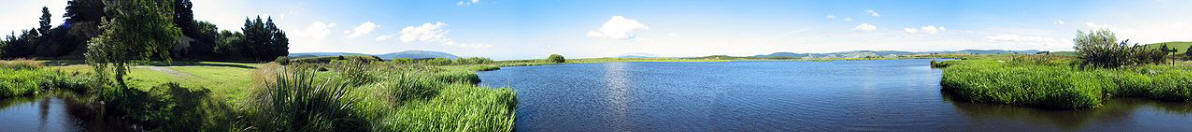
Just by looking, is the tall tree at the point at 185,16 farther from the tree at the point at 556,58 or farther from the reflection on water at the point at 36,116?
the tree at the point at 556,58

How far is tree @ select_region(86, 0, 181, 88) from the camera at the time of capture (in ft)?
73.9

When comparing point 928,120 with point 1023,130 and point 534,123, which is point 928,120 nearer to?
point 1023,130

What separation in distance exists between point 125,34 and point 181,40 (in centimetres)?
4235

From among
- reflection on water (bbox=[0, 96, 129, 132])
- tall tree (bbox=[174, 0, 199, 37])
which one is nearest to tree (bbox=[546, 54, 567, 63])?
tall tree (bbox=[174, 0, 199, 37])

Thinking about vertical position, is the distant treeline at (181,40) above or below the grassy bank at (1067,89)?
above

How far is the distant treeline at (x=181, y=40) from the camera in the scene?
5394 centimetres

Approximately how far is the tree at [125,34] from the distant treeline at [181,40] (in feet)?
90.9

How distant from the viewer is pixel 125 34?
22.9 metres

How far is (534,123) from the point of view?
16.8m

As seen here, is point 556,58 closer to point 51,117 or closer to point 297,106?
point 51,117

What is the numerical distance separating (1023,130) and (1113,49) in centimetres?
2855

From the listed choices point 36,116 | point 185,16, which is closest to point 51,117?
point 36,116

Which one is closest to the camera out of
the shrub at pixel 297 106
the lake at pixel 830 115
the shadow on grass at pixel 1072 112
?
the shrub at pixel 297 106

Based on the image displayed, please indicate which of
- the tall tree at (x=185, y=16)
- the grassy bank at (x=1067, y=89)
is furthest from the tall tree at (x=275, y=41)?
the grassy bank at (x=1067, y=89)
